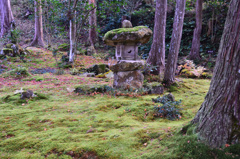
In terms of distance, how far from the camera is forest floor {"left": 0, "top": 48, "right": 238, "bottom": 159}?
2.58 m

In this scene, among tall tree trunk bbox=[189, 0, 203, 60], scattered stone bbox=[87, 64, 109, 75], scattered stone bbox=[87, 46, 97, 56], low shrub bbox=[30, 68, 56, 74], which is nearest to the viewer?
low shrub bbox=[30, 68, 56, 74]

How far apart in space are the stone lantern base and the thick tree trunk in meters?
4.58

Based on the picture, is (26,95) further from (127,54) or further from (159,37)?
(159,37)

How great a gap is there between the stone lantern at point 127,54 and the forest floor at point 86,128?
1079 mm

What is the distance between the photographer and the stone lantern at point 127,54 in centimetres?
644

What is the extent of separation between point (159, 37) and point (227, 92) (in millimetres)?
6778

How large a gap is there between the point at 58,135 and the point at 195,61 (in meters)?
12.1

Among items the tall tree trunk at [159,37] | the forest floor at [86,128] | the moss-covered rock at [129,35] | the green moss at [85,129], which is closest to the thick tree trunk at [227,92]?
the forest floor at [86,128]

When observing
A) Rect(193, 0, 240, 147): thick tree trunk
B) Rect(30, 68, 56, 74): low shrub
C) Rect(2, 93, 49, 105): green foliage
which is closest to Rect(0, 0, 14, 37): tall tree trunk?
Rect(30, 68, 56, 74): low shrub

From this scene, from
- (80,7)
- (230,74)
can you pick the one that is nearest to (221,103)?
(230,74)

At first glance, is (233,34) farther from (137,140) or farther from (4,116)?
(4,116)

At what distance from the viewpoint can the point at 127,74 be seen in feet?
22.2

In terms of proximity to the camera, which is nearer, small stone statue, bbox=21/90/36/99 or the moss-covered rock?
small stone statue, bbox=21/90/36/99

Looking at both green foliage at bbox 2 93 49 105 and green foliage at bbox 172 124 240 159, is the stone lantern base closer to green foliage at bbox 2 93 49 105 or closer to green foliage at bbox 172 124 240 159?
green foliage at bbox 2 93 49 105
